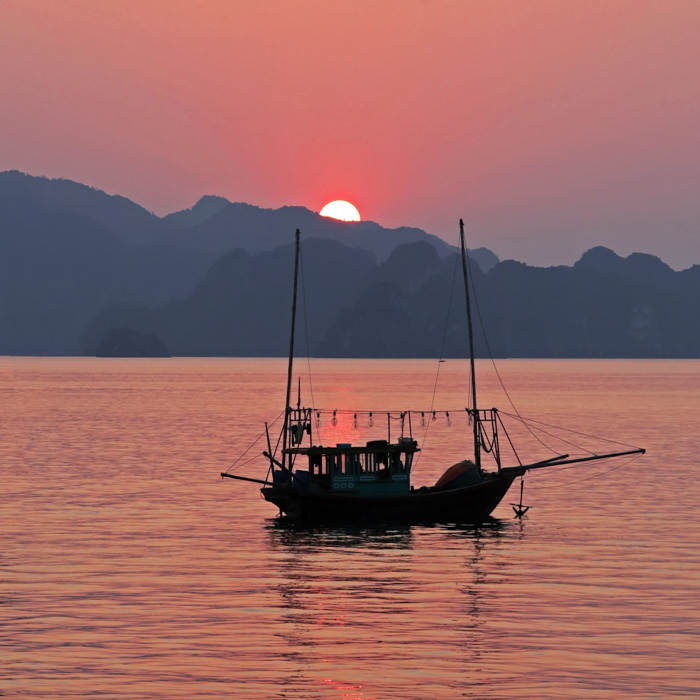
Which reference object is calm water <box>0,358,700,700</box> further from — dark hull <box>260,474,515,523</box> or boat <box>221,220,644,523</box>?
boat <box>221,220,644,523</box>

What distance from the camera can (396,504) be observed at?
5653 cm

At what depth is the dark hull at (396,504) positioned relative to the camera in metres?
→ 56.4

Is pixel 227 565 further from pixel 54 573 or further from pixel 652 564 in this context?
pixel 652 564

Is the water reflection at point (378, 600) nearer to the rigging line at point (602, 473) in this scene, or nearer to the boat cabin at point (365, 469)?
the boat cabin at point (365, 469)

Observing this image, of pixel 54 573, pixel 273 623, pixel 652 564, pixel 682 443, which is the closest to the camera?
pixel 273 623

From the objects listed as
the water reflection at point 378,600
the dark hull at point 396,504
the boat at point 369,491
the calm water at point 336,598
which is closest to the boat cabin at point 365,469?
the boat at point 369,491

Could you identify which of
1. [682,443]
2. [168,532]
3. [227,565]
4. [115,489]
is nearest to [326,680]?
[227,565]

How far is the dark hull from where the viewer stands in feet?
185

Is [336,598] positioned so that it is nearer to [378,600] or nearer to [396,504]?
[378,600]

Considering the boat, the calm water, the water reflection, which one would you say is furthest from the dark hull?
the calm water

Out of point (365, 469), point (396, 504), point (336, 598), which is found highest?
point (365, 469)

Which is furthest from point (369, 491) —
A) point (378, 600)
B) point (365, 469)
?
point (378, 600)

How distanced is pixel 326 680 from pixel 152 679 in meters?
4.26

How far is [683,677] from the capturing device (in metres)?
28.4
